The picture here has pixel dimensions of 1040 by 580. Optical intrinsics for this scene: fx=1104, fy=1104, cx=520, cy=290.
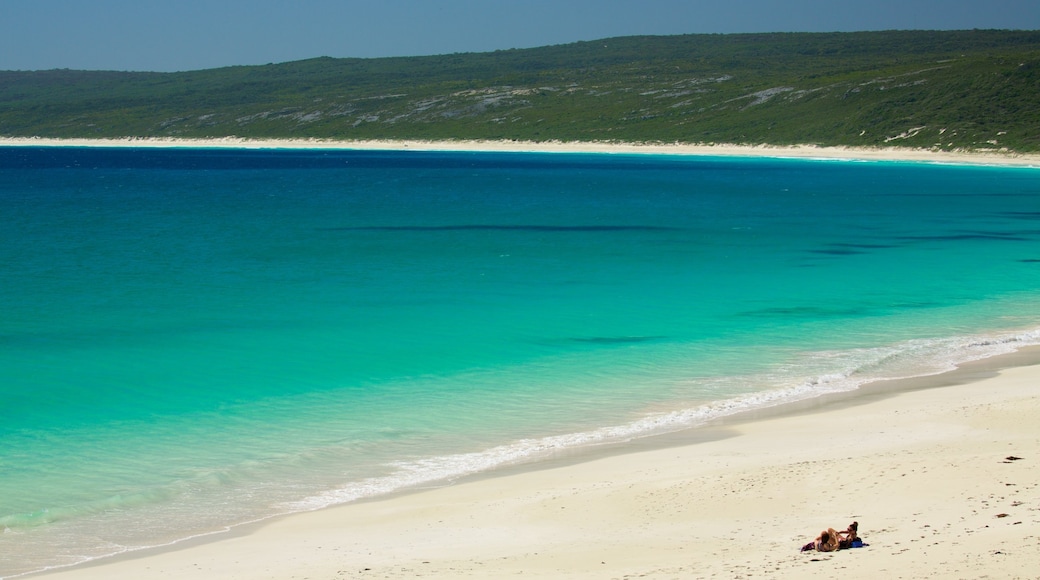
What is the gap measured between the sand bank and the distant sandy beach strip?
8309 centimetres

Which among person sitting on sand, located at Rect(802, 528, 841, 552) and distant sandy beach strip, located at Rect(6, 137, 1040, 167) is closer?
person sitting on sand, located at Rect(802, 528, 841, 552)

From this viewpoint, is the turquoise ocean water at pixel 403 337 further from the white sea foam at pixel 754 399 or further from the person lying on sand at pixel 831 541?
the person lying on sand at pixel 831 541

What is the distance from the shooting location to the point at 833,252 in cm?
3278

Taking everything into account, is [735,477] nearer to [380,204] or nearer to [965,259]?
[965,259]

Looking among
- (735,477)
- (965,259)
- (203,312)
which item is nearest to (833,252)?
(965,259)

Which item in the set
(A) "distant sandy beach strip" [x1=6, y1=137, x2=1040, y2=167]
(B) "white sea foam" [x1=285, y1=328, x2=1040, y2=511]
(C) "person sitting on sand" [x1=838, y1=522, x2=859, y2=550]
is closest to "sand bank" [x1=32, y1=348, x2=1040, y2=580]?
(C) "person sitting on sand" [x1=838, y1=522, x2=859, y2=550]

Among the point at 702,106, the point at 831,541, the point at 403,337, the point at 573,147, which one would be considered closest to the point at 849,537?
the point at 831,541

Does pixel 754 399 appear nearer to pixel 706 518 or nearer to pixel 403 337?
pixel 706 518

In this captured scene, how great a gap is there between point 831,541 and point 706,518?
136 centimetres

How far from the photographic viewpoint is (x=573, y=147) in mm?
129875

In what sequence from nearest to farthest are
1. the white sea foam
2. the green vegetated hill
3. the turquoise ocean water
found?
the white sea foam < the turquoise ocean water < the green vegetated hill

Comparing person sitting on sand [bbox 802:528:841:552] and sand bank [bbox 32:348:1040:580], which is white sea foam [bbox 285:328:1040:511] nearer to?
sand bank [bbox 32:348:1040:580]

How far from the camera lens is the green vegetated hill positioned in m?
106

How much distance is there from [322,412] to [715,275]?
15.9 meters
